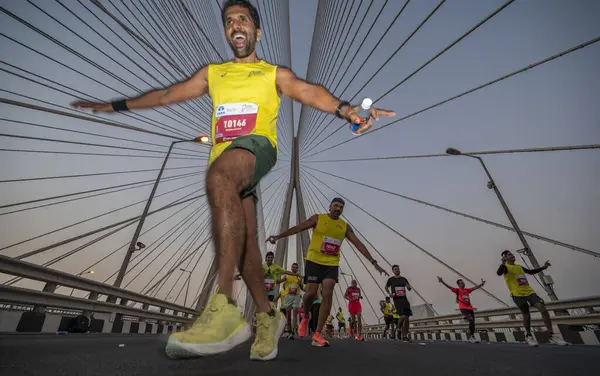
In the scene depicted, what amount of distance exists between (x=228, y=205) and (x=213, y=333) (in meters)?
0.62

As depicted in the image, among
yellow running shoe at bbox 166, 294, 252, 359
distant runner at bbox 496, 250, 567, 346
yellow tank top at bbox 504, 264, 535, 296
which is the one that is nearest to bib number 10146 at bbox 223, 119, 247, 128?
yellow running shoe at bbox 166, 294, 252, 359

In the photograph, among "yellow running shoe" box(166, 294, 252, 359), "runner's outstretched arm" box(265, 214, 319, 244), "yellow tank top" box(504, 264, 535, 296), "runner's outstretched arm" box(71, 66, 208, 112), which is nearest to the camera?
"yellow running shoe" box(166, 294, 252, 359)

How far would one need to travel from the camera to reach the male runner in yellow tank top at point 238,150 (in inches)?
63.4

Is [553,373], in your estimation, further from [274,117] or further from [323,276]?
[323,276]

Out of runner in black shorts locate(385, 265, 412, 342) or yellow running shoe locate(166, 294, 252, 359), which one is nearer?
yellow running shoe locate(166, 294, 252, 359)

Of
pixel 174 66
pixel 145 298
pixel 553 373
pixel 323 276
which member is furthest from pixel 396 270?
pixel 553 373

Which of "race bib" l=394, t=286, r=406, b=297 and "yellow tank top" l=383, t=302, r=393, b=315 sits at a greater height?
"yellow tank top" l=383, t=302, r=393, b=315

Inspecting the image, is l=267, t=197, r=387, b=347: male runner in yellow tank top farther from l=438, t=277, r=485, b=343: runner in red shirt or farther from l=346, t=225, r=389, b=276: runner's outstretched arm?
l=438, t=277, r=485, b=343: runner in red shirt

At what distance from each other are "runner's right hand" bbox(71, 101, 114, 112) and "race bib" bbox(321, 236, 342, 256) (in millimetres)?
3789

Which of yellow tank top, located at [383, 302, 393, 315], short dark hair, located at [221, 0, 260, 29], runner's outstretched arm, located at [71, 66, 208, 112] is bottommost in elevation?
runner's outstretched arm, located at [71, 66, 208, 112]

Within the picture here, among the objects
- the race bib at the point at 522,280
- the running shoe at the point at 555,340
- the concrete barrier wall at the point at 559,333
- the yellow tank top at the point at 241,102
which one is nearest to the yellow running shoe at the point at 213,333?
the yellow tank top at the point at 241,102

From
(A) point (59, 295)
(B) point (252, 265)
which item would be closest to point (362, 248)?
(B) point (252, 265)

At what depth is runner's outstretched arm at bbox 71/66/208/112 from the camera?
2445 mm

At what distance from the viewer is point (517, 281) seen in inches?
314
